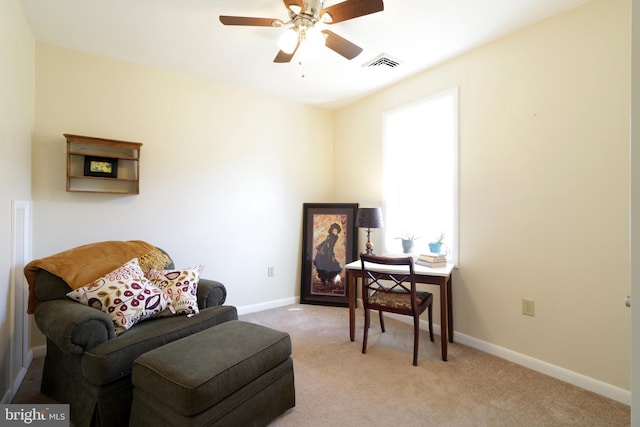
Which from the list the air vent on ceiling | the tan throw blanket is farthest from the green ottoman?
the air vent on ceiling

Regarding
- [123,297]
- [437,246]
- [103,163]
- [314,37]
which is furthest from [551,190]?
[103,163]

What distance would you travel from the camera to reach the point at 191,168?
128 inches

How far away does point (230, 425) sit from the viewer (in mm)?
1499

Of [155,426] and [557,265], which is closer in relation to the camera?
[155,426]

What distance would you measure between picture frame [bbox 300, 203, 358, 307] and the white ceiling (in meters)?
1.61

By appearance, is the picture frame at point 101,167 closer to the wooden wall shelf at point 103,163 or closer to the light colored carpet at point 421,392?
the wooden wall shelf at point 103,163

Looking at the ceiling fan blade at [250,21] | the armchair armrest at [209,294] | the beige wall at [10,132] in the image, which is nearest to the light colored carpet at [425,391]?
the armchair armrest at [209,294]

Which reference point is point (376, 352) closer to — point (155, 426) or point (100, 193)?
point (155, 426)

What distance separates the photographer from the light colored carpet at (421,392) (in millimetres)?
1802

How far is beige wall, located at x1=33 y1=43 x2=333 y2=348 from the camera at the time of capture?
263cm

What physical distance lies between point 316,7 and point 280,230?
2.53m

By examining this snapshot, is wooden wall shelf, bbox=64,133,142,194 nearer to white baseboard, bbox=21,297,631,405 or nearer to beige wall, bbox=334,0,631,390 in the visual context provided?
white baseboard, bbox=21,297,631,405

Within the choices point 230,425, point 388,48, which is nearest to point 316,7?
point 388,48

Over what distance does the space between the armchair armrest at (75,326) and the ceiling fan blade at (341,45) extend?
2.20m
